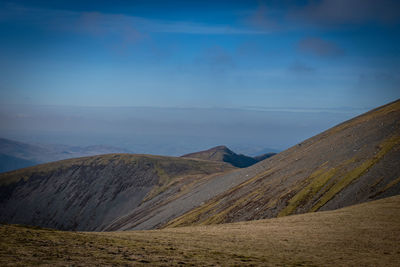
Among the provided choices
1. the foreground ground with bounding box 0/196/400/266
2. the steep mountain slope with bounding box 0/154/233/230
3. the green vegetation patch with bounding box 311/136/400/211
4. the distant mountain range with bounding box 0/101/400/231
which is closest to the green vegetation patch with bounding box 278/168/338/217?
the distant mountain range with bounding box 0/101/400/231

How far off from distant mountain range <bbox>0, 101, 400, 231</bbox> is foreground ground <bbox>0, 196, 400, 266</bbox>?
2768 centimetres

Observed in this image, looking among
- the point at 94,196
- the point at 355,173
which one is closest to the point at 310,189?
the point at 355,173

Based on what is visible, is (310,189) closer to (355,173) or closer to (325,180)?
(325,180)

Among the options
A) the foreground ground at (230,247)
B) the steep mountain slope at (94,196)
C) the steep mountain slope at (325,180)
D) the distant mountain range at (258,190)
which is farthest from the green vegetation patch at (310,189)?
the steep mountain slope at (94,196)

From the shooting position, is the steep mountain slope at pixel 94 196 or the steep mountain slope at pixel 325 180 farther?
the steep mountain slope at pixel 94 196

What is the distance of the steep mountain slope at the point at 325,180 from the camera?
67.6 meters

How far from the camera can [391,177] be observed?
65.6m

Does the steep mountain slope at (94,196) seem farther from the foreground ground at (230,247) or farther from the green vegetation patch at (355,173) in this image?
the foreground ground at (230,247)

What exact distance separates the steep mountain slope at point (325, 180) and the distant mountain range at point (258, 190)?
0.21 m

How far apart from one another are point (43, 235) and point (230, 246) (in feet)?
66.0

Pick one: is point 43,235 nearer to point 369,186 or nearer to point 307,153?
point 369,186

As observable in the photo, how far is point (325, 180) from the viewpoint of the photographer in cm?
7938

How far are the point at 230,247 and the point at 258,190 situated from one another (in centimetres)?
6155

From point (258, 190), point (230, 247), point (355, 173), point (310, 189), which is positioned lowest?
point (258, 190)
